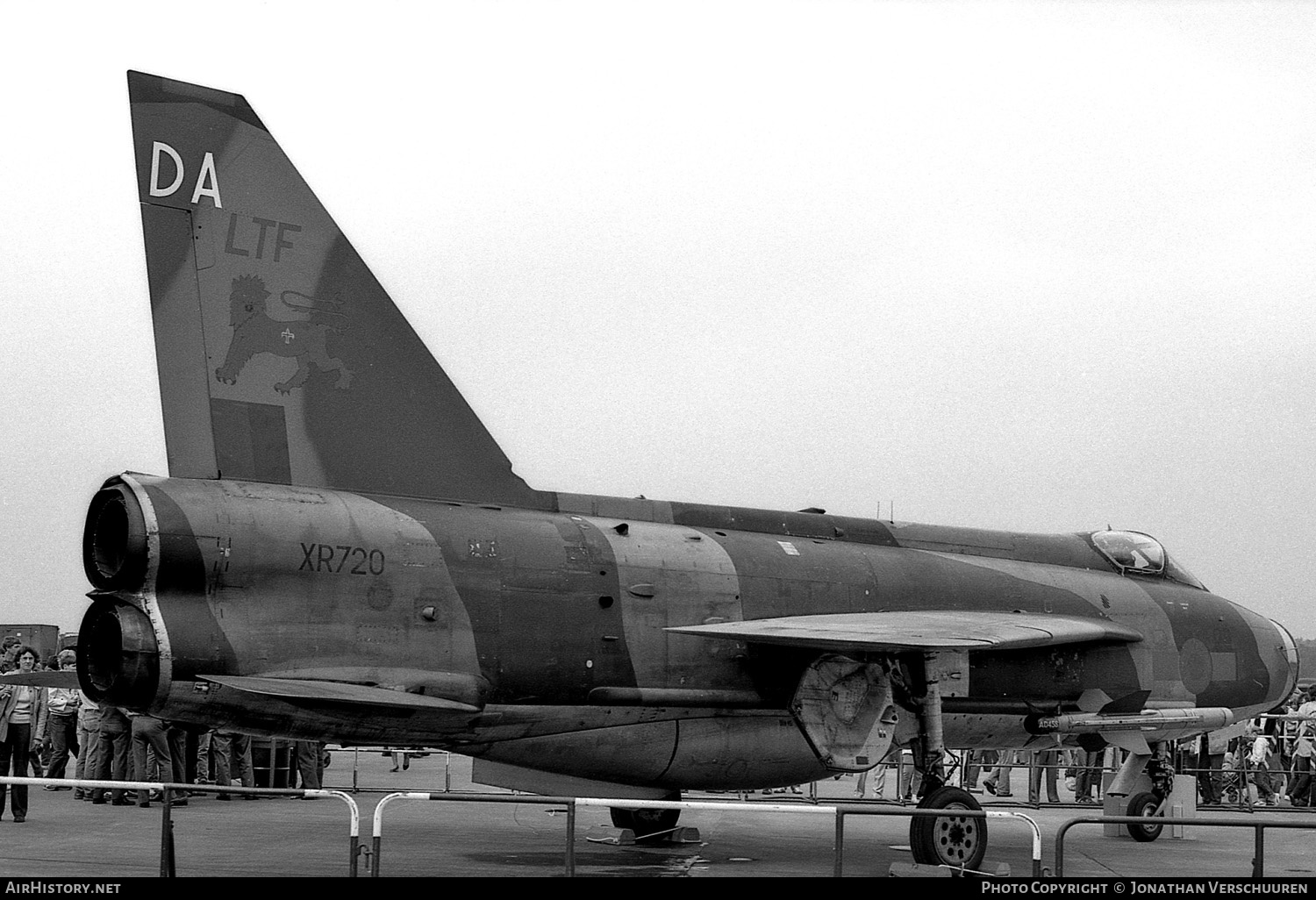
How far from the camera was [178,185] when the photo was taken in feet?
34.2

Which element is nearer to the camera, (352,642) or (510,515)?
(352,642)

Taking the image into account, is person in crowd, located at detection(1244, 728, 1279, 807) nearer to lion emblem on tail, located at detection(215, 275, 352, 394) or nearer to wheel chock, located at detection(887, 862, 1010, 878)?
wheel chock, located at detection(887, 862, 1010, 878)

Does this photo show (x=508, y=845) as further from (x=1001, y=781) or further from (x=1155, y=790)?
(x=1001, y=781)

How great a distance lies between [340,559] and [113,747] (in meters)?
7.57

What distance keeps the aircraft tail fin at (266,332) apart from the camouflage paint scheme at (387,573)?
2 centimetres

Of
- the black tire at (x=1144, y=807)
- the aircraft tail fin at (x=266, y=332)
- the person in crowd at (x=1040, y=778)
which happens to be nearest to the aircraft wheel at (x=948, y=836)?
the black tire at (x=1144, y=807)

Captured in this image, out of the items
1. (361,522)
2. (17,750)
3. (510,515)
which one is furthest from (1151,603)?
(17,750)

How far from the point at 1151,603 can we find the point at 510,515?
6.50 m

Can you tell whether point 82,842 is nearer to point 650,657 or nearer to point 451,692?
point 451,692

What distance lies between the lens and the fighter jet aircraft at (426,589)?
9.62 meters

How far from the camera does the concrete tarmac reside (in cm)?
1102

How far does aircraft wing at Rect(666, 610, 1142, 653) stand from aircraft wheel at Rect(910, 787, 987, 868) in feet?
4.10

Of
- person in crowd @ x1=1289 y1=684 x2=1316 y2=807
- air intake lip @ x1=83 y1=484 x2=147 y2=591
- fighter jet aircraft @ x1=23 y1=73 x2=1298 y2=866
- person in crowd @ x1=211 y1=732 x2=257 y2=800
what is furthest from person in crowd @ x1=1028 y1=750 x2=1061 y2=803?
air intake lip @ x1=83 y1=484 x2=147 y2=591

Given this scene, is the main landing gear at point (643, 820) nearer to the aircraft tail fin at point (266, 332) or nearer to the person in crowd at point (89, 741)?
the aircraft tail fin at point (266, 332)
